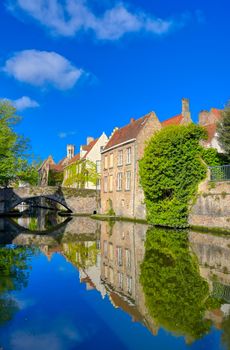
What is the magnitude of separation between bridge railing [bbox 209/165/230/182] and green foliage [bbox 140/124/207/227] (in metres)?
0.60

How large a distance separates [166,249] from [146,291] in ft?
21.3

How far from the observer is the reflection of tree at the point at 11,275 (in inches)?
299

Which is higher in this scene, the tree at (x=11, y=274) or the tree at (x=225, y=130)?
the tree at (x=225, y=130)

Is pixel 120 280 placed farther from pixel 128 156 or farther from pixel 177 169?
pixel 128 156

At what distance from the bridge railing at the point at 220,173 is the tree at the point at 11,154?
64.6ft

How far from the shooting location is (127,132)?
36.9m

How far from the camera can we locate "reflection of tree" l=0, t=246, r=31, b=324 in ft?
24.9

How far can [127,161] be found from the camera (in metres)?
34.6

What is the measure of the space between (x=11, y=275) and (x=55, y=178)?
5948 cm

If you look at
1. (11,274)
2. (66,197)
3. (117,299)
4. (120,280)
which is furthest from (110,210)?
(117,299)

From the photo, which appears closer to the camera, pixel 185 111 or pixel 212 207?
pixel 212 207

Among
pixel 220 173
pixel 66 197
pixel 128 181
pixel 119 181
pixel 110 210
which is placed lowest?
pixel 110 210

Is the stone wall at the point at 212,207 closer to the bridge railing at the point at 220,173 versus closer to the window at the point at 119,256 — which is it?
the bridge railing at the point at 220,173

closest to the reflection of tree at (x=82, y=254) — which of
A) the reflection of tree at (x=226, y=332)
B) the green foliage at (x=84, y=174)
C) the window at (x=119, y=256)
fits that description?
the window at (x=119, y=256)
